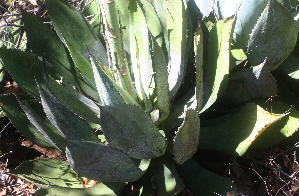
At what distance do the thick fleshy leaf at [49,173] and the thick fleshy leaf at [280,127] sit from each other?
883mm

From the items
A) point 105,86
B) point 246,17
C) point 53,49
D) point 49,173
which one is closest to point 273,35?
point 246,17

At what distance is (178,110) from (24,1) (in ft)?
5.16

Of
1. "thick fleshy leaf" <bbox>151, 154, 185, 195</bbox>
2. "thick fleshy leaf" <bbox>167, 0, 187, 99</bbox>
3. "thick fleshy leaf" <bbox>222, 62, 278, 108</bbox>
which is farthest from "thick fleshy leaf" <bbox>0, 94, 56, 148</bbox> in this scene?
"thick fleshy leaf" <bbox>222, 62, 278, 108</bbox>

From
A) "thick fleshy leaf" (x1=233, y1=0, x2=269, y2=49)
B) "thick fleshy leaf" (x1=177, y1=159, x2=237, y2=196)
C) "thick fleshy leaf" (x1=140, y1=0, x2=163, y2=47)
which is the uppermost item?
"thick fleshy leaf" (x1=140, y1=0, x2=163, y2=47)

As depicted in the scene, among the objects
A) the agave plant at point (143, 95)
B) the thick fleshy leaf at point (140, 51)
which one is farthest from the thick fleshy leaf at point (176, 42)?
the thick fleshy leaf at point (140, 51)

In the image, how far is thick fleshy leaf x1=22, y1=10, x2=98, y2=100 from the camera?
140cm

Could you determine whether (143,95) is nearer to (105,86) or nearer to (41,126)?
(105,86)

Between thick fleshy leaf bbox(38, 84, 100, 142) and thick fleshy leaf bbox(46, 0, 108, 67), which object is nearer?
thick fleshy leaf bbox(38, 84, 100, 142)

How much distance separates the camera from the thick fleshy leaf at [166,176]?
1.02 metres

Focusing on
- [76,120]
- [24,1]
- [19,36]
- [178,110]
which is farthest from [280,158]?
[24,1]

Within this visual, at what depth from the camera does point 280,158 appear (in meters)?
1.34

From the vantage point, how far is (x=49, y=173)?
130cm

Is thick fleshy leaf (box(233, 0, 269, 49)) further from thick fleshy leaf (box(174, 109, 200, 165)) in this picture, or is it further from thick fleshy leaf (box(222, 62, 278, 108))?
thick fleshy leaf (box(174, 109, 200, 165))

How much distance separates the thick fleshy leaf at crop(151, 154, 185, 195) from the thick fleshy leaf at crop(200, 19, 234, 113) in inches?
11.0
